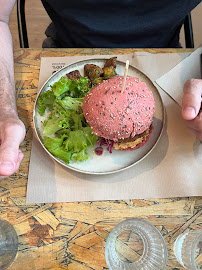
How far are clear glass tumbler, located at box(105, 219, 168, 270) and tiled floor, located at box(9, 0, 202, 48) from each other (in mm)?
1991

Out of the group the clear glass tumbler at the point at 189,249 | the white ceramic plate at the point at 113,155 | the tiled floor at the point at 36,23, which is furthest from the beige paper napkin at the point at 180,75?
the tiled floor at the point at 36,23

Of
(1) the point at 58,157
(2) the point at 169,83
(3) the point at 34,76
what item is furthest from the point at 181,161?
(3) the point at 34,76

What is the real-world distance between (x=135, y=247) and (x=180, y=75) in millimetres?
889

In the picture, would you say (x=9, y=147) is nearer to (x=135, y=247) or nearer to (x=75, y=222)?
(x=75, y=222)

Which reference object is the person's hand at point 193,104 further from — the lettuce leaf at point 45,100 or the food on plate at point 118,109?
the lettuce leaf at point 45,100

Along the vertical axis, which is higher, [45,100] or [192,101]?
[192,101]

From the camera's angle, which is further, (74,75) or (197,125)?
(74,75)

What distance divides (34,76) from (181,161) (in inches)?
35.4

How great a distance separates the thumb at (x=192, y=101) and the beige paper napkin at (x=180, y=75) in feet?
0.83

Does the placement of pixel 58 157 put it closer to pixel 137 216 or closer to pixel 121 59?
pixel 137 216

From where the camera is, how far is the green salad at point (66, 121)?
1.17 metres

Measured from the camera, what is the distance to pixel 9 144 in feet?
3.10

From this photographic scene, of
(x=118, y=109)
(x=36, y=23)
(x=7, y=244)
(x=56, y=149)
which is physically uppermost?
(x=36, y=23)

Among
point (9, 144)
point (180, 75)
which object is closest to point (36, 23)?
point (180, 75)
